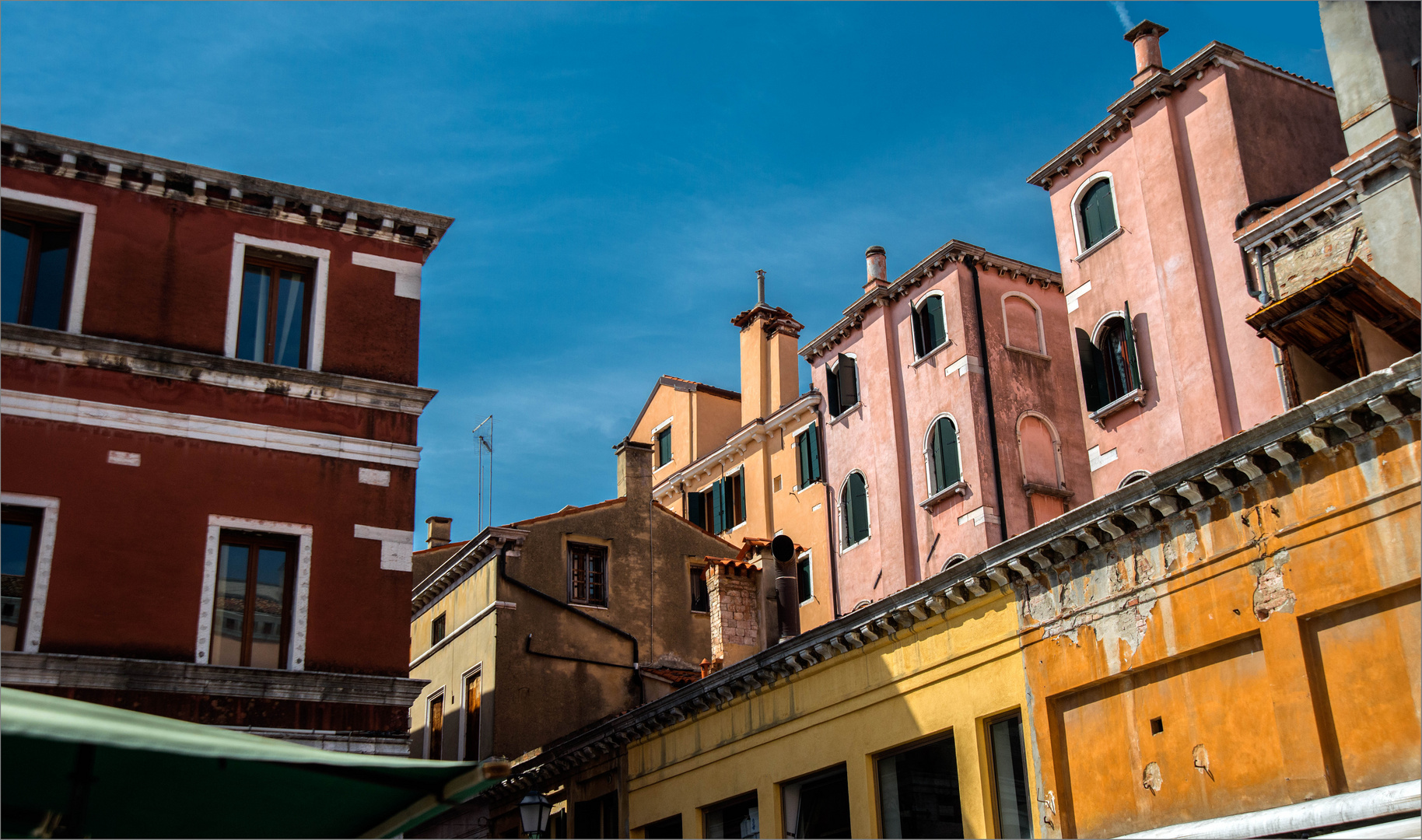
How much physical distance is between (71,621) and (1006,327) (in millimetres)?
19408

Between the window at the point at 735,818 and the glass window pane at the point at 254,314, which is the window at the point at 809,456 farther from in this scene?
the glass window pane at the point at 254,314

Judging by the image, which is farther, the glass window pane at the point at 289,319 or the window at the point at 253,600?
the glass window pane at the point at 289,319

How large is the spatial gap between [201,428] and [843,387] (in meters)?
17.3

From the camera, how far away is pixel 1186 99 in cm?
2273

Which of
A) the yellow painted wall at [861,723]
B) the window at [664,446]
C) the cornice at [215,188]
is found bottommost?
the yellow painted wall at [861,723]

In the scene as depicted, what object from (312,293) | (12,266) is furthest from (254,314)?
(12,266)

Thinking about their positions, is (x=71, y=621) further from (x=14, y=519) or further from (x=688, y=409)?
(x=688, y=409)

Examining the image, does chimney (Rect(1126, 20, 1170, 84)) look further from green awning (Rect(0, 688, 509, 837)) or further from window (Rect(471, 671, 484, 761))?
green awning (Rect(0, 688, 509, 837))

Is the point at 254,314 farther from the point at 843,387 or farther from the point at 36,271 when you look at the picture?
the point at 843,387

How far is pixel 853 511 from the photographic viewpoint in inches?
1181

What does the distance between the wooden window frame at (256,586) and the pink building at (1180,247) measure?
1372cm

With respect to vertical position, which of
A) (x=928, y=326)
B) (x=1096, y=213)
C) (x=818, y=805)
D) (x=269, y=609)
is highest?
(x=1096, y=213)

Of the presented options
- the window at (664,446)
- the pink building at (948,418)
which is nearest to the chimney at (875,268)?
the pink building at (948,418)

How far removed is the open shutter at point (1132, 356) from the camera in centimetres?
2270
